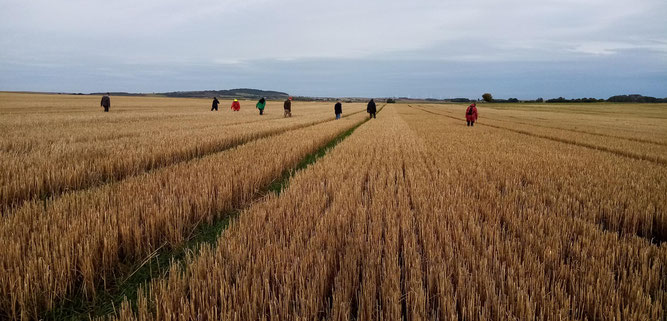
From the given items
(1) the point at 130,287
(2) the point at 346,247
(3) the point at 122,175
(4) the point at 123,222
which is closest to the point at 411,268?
(2) the point at 346,247

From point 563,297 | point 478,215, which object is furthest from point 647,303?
point 478,215

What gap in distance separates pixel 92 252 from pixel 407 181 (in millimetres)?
3954

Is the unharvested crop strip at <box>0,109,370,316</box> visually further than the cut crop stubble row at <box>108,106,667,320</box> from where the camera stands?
Yes

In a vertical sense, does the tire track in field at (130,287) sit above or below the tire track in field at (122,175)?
below

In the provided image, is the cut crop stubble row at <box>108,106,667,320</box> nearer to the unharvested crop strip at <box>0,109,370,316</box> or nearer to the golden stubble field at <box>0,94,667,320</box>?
the golden stubble field at <box>0,94,667,320</box>

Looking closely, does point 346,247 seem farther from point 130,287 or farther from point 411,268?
point 130,287

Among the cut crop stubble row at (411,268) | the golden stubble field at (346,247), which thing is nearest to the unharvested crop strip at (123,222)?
the golden stubble field at (346,247)

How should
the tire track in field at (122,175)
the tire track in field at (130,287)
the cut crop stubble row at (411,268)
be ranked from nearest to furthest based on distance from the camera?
the cut crop stubble row at (411,268) → the tire track in field at (130,287) → the tire track in field at (122,175)

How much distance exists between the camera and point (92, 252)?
6.79 ft

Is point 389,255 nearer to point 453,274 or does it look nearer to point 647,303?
point 453,274

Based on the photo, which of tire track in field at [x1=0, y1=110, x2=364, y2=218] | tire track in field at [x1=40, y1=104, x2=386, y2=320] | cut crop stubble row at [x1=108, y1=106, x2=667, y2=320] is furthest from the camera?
tire track in field at [x1=0, y1=110, x2=364, y2=218]

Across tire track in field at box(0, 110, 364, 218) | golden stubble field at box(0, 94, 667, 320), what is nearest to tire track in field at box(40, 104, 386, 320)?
golden stubble field at box(0, 94, 667, 320)

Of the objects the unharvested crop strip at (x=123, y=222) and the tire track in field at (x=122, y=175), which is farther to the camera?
the tire track in field at (x=122, y=175)

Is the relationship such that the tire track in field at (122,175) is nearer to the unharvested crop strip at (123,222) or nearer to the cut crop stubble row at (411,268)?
the unharvested crop strip at (123,222)
